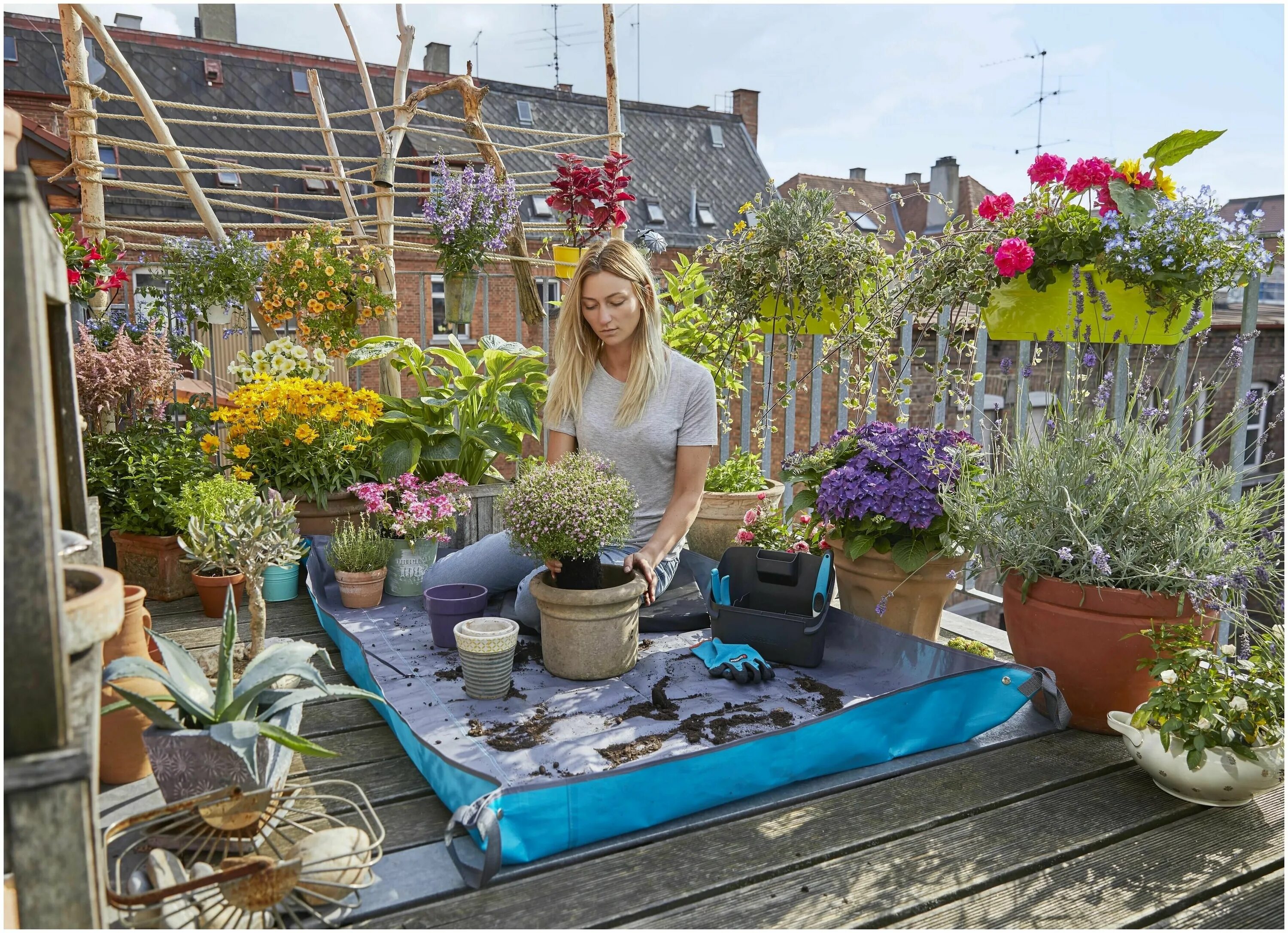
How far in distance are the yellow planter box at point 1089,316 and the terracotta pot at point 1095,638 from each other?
2.43 ft

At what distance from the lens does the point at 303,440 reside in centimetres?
292

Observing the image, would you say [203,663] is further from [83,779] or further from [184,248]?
[184,248]

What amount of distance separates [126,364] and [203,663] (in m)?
1.23

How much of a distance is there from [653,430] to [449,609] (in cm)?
77

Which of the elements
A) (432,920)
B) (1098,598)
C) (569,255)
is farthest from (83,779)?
(569,255)

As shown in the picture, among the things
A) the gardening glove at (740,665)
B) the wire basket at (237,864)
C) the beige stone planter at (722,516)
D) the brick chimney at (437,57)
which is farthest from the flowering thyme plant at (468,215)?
the brick chimney at (437,57)

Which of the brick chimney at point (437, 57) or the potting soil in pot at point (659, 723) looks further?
the brick chimney at point (437, 57)

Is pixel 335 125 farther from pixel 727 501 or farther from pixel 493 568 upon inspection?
pixel 493 568

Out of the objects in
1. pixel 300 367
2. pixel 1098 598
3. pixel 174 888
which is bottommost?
pixel 174 888

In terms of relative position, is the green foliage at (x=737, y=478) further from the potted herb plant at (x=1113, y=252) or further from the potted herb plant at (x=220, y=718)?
the potted herb plant at (x=220, y=718)

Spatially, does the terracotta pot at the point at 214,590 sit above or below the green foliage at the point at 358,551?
below

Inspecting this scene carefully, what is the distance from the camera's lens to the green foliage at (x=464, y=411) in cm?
318

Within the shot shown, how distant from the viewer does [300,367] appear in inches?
126

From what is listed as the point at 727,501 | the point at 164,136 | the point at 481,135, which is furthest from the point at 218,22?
the point at 727,501
